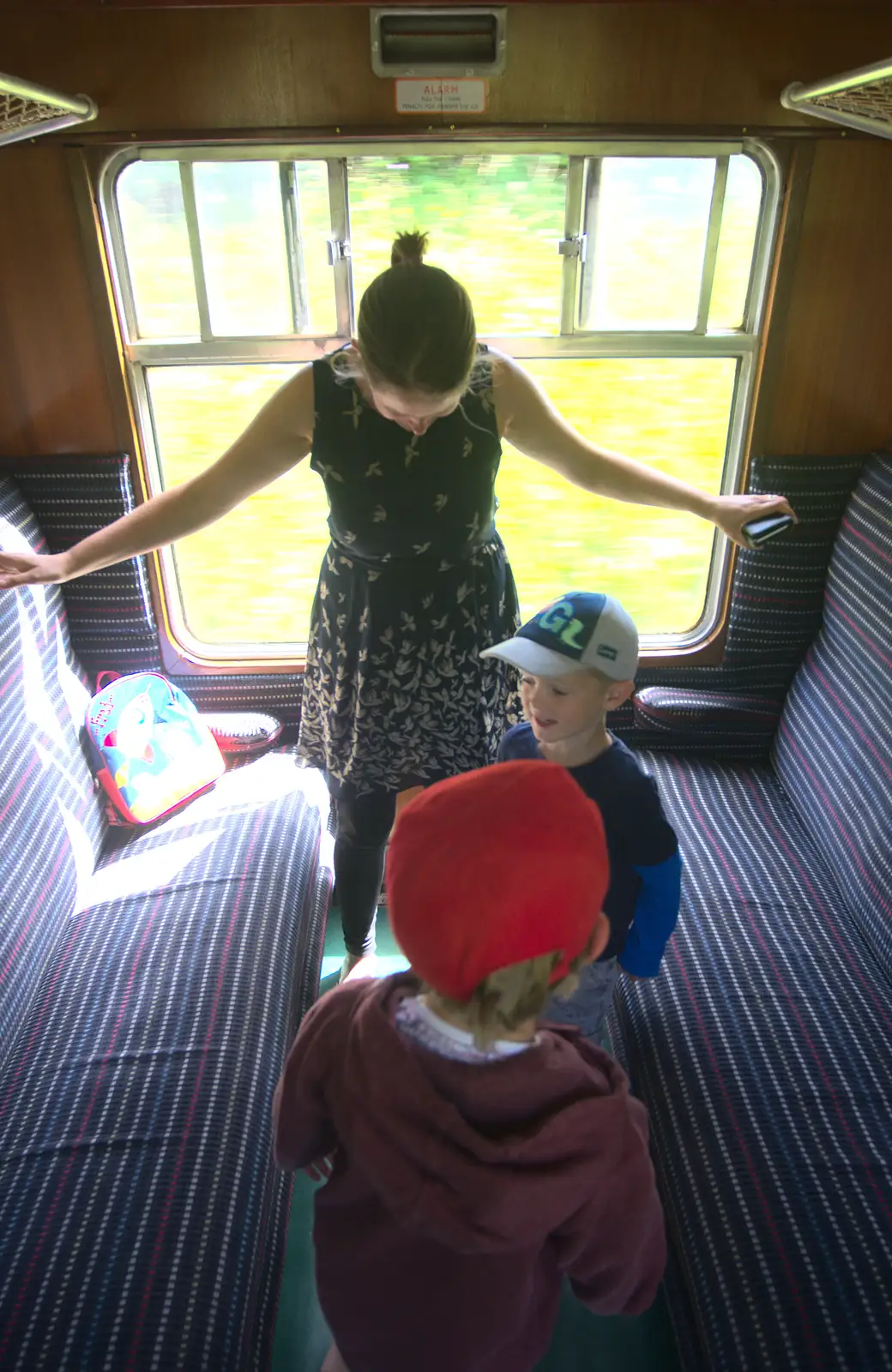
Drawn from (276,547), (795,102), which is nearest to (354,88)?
(795,102)

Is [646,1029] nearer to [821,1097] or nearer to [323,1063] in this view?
[821,1097]

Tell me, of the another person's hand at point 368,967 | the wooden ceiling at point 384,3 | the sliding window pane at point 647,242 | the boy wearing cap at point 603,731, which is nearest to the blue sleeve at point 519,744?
the boy wearing cap at point 603,731

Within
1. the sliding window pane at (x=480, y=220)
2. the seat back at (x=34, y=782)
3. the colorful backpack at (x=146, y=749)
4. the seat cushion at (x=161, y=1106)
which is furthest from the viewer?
the colorful backpack at (x=146, y=749)

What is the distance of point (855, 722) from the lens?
248 cm

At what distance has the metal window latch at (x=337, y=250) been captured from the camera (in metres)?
2.44

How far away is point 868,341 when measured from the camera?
260 centimetres

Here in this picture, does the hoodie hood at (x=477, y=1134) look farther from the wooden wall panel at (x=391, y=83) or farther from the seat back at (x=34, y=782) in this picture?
the wooden wall panel at (x=391, y=83)

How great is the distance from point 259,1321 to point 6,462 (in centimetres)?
229

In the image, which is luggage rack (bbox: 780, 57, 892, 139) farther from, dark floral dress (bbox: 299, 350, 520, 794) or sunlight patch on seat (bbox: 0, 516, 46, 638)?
sunlight patch on seat (bbox: 0, 516, 46, 638)

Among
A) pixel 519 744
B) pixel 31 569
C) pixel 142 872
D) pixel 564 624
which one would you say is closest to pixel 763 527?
pixel 564 624

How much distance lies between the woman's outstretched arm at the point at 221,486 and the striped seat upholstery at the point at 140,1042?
0.60 meters

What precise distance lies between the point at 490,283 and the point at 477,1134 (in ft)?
7.38

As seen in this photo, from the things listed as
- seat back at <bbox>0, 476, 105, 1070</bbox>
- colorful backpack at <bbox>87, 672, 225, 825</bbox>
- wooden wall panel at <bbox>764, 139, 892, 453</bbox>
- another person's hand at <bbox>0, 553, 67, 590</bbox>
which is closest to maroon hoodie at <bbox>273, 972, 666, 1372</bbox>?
seat back at <bbox>0, 476, 105, 1070</bbox>

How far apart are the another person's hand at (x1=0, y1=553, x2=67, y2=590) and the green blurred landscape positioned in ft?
2.88
